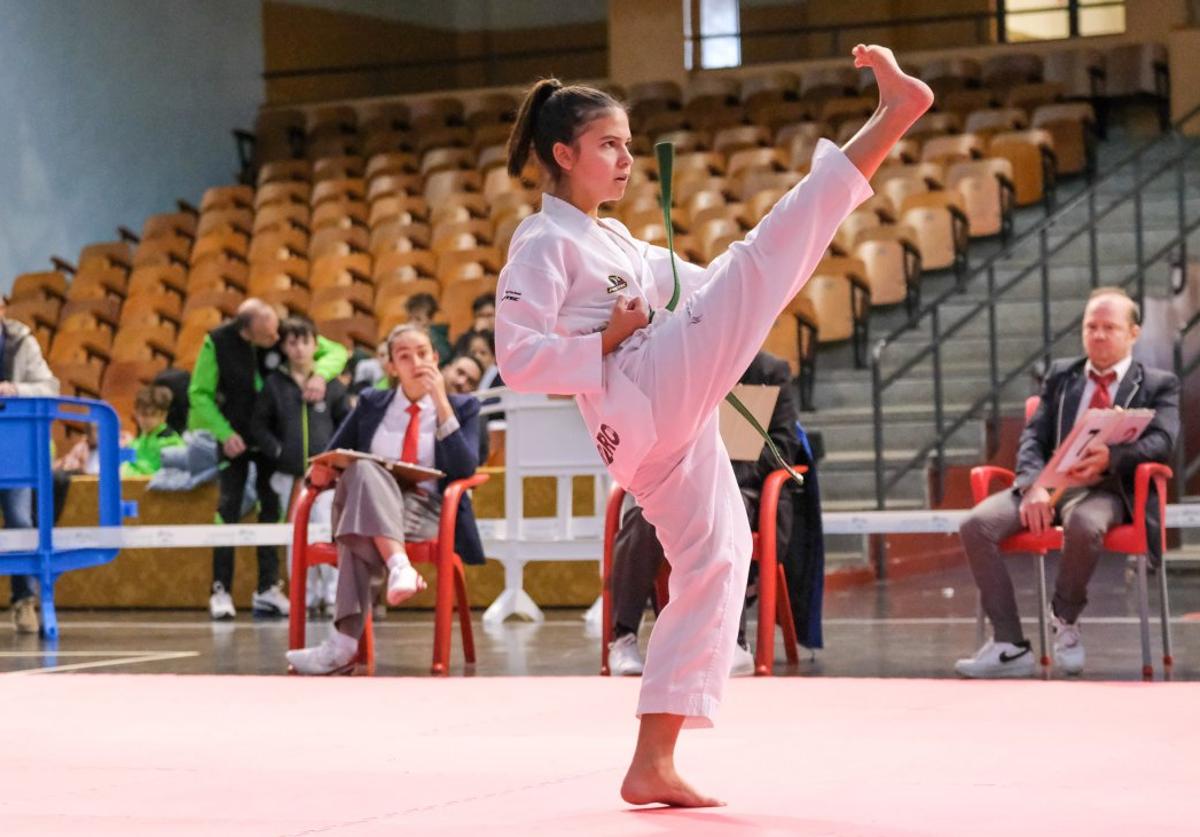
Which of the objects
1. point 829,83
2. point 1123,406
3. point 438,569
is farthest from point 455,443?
point 829,83

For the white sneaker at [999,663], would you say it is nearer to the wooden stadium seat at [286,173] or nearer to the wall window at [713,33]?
the wooden stadium seat at [286,173]

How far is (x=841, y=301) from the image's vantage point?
9.11 m

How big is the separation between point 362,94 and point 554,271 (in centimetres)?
1339

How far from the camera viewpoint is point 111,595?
7832 mm

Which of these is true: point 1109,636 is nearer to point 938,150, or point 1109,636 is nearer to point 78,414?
point 78,414

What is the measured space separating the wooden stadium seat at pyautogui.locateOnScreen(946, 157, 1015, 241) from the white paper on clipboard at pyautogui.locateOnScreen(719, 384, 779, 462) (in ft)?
18.4

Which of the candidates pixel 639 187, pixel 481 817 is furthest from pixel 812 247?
pixel 639 187

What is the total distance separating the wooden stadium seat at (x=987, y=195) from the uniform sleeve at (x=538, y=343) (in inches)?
295

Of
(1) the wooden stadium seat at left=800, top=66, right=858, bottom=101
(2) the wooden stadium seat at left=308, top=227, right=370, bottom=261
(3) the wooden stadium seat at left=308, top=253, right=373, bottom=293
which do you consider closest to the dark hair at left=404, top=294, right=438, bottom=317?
(3) the wooden stadium seat at left=308, top=253, right=373, bottom=293

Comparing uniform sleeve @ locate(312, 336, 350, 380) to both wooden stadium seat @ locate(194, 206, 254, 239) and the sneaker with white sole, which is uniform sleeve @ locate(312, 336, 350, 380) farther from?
wooden stadium seat @ locate(194, 206, 254, 239)

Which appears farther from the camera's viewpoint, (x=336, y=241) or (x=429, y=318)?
(x=336, y=241)

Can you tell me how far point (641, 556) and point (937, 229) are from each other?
5361 mm

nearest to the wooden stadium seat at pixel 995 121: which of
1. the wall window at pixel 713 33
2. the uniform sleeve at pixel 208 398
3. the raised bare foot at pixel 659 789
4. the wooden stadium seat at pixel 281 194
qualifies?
the wall window at pixel 713 33

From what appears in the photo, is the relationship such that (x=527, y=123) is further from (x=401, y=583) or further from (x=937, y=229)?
(x=937, y=229)
